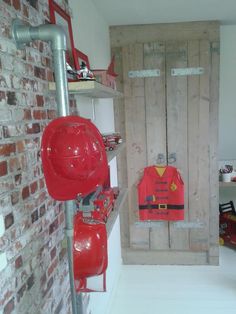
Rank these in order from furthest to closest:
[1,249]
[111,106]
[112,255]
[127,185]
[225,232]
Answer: [225,232], [127,185], [111,106], [112,255], [1,249]

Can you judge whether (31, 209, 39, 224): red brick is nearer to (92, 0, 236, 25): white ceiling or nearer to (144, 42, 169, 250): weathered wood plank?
(92, 0, 236, 25): white ceiling

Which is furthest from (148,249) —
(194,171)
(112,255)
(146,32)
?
(146,32)

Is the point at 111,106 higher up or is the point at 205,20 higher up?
the point at 205,20

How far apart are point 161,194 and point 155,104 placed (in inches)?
35.9

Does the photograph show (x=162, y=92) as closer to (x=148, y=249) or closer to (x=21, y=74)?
(x=148, y=249)

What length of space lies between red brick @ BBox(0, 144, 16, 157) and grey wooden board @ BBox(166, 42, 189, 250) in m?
2.23

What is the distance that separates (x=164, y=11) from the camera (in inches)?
108

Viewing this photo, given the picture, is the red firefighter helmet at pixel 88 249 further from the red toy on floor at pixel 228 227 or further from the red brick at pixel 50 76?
the red toy on floor at pixel 228 227

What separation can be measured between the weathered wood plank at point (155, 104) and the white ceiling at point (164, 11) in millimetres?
285

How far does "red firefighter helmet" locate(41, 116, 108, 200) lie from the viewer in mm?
1075

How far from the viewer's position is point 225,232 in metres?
3.76

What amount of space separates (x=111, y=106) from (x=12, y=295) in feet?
7.42

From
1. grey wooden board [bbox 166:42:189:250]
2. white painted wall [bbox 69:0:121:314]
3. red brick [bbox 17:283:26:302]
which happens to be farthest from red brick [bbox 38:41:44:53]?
grey wooden board [bbox 166:42:189:250]

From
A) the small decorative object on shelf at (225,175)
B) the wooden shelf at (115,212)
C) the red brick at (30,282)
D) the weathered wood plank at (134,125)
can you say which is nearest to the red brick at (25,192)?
the red brick at (30,282)
